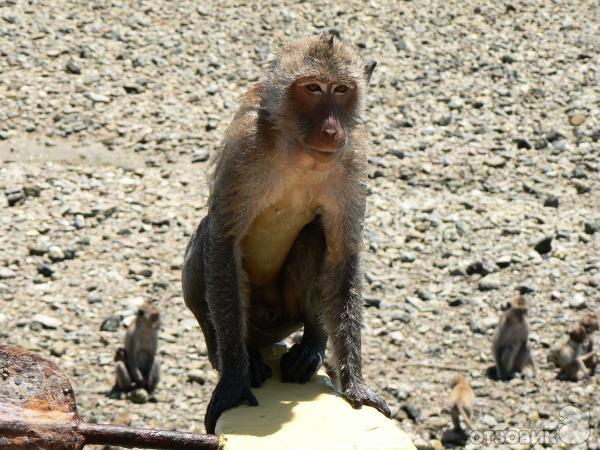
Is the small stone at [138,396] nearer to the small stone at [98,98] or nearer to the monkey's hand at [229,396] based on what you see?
the monkey's hand at [229,396]

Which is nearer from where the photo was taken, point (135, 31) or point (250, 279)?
point (250, 279)

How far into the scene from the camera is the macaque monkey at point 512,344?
845 cm

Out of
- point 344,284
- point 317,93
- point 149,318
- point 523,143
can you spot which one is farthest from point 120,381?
point 523,143

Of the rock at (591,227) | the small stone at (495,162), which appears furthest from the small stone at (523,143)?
the rock at (591,227)

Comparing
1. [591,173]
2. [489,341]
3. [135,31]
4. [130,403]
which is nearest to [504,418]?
[489,341]

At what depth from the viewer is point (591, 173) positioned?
446 inches

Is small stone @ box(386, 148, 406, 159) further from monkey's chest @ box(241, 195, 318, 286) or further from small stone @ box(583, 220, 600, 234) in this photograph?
monkey's chest @ box(241, 195, 318, 286)

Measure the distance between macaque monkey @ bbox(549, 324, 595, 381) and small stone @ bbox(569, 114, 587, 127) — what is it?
3.97 m

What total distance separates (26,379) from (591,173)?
9.46m

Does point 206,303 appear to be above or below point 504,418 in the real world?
above

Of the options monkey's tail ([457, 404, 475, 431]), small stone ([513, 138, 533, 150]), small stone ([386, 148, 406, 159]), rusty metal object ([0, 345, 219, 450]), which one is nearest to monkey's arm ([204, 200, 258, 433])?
rusty metal object ([0, 345, 219, 450])

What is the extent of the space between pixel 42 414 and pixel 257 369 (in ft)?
6.06

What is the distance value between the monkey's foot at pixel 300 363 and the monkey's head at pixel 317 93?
878 mm

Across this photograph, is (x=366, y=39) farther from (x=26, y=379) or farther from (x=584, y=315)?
(x=26, y=379)
